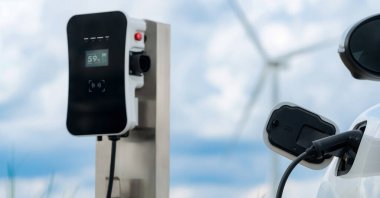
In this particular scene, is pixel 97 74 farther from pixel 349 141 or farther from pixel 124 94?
pixel 349 141

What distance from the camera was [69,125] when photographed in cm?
129

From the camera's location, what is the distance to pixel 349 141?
2.77 ft

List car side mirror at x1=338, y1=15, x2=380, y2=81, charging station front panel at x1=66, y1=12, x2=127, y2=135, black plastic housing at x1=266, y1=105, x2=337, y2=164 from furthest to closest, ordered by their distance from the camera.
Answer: charging station front panel at x1=66, y1=12, x2=127, y2=135 → black plastic housing at x1=266, y1=105, x2=337, y2=164 → car side mirror at x1=338, y1=15, x2=380, y2=81

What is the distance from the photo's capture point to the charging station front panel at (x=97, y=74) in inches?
48.5

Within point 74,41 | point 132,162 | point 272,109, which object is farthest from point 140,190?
point 272,109

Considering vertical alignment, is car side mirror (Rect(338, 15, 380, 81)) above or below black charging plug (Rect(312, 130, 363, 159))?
above

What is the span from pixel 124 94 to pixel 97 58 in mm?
95

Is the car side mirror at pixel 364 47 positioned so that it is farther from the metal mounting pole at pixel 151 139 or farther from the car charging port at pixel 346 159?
the metal mounting pole at pixel 151 139

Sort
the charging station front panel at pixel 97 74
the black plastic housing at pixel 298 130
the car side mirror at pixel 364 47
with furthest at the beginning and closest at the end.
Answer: the charging station front panel at pixel 97 74 < the black plastic housing at pixel 298 130 < the car side mirror at pixel 364 47

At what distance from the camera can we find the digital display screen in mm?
1255

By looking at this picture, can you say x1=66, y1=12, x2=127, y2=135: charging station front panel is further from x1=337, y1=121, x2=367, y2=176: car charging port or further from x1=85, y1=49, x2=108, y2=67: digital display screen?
x1=337, y1=121, x2=367, y2=176: car charging port

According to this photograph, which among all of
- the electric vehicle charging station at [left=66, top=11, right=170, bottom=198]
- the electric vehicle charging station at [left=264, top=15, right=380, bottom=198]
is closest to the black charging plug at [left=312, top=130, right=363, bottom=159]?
the electric vehicle charging station at [left=264, top=15, right=380, bottom=198]

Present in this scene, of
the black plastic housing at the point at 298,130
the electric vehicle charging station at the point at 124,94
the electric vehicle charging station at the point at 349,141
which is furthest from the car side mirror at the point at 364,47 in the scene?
the electric vehicle charging station at the point at 124,94

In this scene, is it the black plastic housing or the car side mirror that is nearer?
the car side mirror
